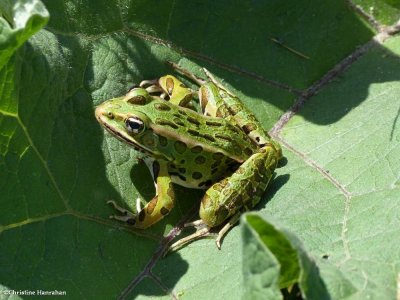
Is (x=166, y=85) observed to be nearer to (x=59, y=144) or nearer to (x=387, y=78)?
(x=59, y=144)

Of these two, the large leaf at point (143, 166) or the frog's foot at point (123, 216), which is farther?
the frog's foot at point (123, 216)

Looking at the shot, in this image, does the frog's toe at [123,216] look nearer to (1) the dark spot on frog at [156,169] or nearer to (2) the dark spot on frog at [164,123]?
(1) the dark spot on frog at [156,169]

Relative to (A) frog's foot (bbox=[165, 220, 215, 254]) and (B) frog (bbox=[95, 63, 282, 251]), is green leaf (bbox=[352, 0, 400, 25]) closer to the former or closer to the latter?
(B) frog (bbox=[95, 63, 282, 251])

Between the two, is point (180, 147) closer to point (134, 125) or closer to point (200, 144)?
point (200, 144)

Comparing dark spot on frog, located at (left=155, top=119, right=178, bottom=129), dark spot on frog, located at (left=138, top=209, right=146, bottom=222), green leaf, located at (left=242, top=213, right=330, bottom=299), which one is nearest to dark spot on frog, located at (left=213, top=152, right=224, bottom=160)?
dark spot on frog, located at (left=155, top=119, right=178, bottom=129)

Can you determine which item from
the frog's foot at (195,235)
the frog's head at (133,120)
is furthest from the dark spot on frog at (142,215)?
the frog's head at (133,120)

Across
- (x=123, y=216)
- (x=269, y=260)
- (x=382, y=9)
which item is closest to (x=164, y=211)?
(x=123, y=216)

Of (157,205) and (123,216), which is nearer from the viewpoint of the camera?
(123,216)
